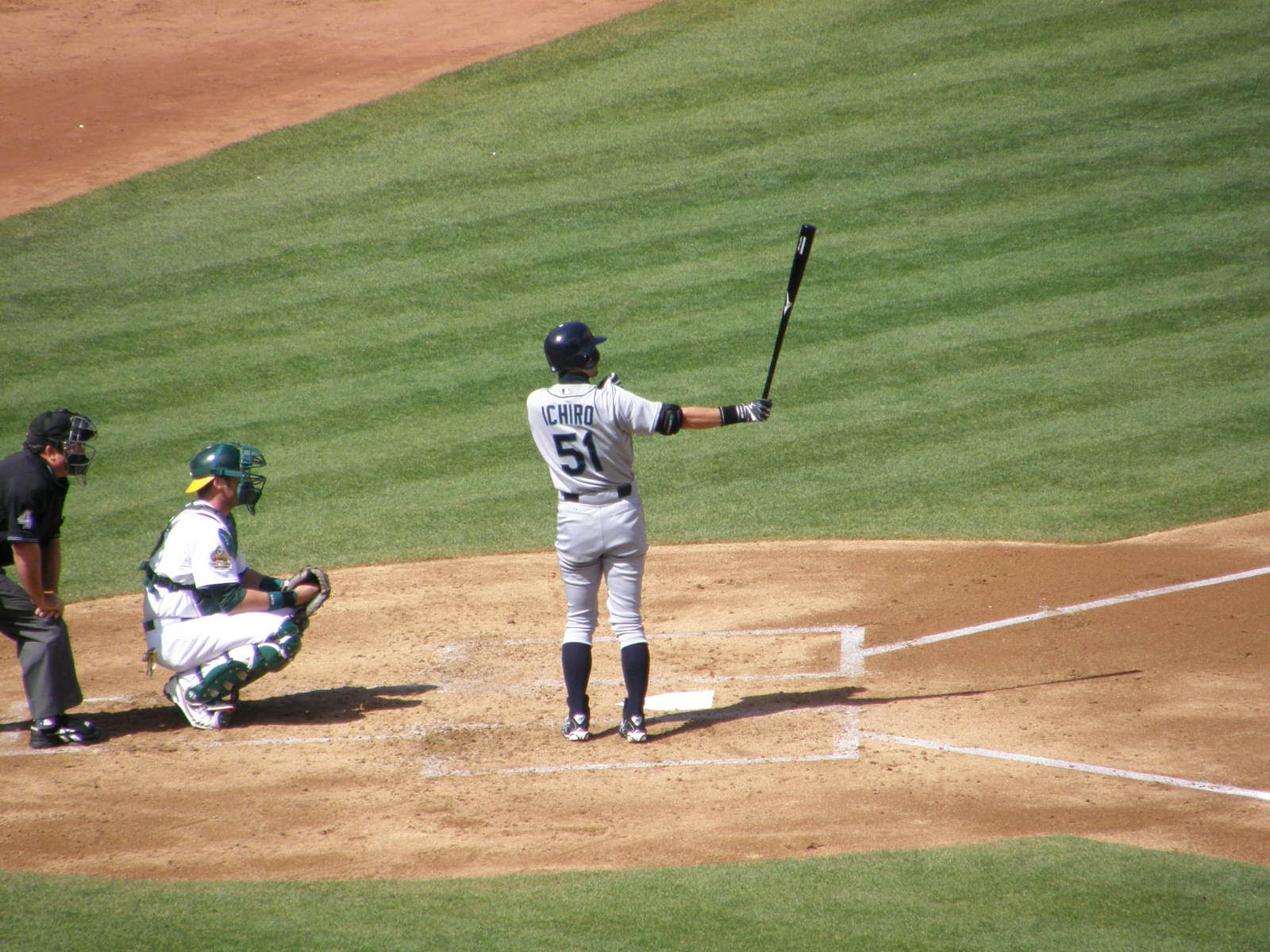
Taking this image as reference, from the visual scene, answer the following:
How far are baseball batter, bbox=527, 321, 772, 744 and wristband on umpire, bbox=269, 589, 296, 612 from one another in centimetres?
151

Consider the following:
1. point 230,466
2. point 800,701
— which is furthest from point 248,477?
point 800,701

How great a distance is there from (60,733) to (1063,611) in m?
5.54

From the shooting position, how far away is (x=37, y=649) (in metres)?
5.98

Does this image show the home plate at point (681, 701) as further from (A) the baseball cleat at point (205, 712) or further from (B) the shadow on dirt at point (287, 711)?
(A) the baseball cleat at point (205, 712)

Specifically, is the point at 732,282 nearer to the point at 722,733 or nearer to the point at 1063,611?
the point at 1063,611

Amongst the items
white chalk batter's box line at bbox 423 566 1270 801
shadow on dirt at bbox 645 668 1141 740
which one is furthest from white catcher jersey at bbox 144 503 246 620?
shadow on dirt at bbox 645 668 1141 740

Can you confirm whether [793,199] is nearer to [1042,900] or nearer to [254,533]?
[254,533]

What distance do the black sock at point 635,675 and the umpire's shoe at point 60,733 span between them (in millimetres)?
2712

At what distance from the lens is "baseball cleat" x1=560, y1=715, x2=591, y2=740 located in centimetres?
585

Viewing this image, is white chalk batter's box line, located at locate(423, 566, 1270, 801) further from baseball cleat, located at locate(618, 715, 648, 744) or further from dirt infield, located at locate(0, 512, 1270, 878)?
baseball cleat, located at locate(618, 715, 648, 744)

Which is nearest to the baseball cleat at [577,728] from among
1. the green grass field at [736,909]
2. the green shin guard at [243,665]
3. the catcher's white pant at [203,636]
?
the green grass field at [736,909]

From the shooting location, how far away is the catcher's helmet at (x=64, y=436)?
589cm

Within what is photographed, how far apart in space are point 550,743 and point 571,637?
53 centimetres

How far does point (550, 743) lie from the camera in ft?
19.3
